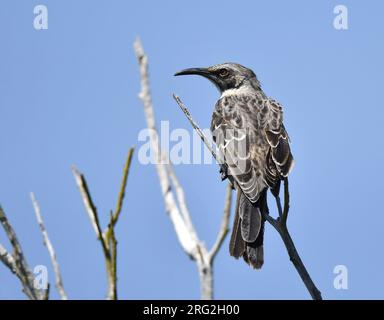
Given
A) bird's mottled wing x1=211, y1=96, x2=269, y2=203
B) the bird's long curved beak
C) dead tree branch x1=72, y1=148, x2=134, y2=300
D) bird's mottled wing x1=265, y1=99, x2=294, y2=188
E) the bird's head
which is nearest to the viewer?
dead tree branch x1=72, y1=148, x2=134, y2=300

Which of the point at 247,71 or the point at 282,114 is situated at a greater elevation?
the point at 247,71

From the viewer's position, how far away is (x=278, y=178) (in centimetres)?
698

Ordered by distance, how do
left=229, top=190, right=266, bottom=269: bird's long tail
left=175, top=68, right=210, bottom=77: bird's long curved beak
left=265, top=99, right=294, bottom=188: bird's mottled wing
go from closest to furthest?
left=229, top=190, right=266, bottom=269: bird's long tail → left=265, top=99, right=294, bottom=188: bird's mottled wing → left=175, top=68, right=210, bottom=77: bird's long curved beak

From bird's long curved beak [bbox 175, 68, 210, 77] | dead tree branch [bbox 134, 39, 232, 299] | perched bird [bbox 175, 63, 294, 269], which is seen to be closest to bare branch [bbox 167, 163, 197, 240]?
dead tree branch [bbox 134, 39, 232, 299]

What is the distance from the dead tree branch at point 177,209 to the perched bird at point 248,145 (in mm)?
2397

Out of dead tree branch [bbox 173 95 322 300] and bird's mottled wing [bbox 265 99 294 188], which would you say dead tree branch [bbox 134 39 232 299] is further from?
bird's mottled wing [bbox 265 99 294 188]

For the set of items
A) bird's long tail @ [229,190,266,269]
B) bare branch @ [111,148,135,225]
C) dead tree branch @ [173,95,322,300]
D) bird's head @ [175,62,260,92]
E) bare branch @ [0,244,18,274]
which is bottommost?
bird's long tail @ [229,190,266,269]

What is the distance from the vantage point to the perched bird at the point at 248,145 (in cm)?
641

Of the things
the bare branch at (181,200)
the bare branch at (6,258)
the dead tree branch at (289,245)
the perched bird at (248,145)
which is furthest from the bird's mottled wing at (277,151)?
the bare branch at (6,258)

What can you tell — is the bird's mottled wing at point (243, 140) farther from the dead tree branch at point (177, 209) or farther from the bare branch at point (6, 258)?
the bare branch at point (6, 258)

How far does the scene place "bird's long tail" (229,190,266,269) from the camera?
625cm

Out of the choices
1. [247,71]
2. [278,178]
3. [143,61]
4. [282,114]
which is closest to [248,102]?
[282,114]
